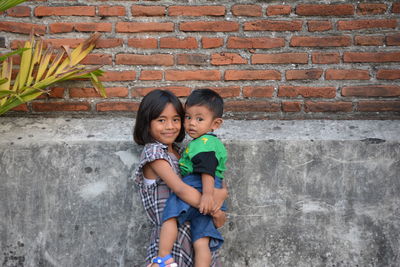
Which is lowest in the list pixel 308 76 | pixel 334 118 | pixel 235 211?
pixel 235 211

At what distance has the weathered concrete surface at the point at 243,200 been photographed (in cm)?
311

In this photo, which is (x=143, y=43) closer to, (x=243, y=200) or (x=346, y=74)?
(x=243, y=200)

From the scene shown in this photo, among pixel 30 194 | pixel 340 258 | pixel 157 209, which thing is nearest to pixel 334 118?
pixel 340 258

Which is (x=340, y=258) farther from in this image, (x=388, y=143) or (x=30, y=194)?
(x=30, y=194)

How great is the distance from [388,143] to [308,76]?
0.65 m

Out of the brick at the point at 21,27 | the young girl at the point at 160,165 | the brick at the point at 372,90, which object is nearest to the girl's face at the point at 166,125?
the young girl at the point at 160,165

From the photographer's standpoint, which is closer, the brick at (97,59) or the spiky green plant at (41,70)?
the spiky green plant at (41,70)

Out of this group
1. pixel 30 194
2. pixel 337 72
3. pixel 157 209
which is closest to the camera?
pixel 157 209

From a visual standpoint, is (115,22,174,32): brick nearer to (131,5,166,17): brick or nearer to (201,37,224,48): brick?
(131,5,166,17): brick

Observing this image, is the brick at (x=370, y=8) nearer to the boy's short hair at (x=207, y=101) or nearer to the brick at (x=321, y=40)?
the brick at (x=321, y=40)

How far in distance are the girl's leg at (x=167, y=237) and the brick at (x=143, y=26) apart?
1.29 meters

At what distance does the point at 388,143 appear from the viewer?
314 cm

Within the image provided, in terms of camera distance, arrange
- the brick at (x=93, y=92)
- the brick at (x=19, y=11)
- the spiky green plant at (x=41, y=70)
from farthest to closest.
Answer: the brick at (x=93, y=92) < the brick at (x=19, y=11) < the spiky green plant at (x=41, y=70)

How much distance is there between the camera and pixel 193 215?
2.66 meters
